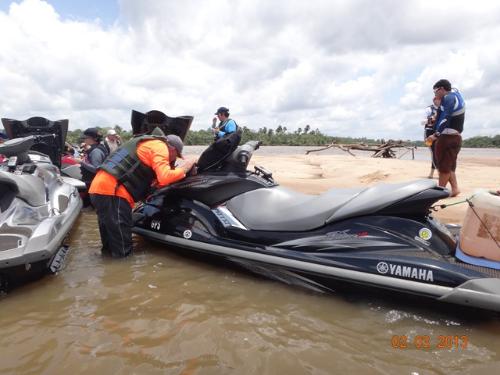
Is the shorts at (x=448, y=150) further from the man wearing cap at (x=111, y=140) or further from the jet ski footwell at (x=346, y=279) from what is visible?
the man wearing cap at (x=111, y=140)

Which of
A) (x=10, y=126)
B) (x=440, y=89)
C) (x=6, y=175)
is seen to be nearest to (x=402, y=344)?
(x=6, y=175)

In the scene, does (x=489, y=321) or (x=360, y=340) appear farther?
(x=489, y=321)

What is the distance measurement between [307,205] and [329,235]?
1.06 ft

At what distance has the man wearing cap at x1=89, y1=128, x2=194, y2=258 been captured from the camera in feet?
12.1

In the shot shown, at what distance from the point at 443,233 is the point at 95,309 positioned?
8.41 ft

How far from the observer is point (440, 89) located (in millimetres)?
6031

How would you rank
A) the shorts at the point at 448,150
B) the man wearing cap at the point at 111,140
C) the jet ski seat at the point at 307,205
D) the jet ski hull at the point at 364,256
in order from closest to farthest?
1. the jet ski hull at the point at 364,256
2. the jet ski seat at the point at 307,205
3. the shorts at the point at 448,150
4. the man wearing cap at the point at 111,140

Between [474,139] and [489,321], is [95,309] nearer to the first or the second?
[489,321]

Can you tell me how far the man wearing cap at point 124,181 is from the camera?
3684 millimetres

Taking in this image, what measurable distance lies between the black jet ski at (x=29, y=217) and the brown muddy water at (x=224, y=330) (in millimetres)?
261

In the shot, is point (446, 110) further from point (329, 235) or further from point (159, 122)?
point (159, 122)

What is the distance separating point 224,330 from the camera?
2.41 m

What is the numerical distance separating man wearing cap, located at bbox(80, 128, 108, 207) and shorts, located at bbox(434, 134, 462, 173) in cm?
541
